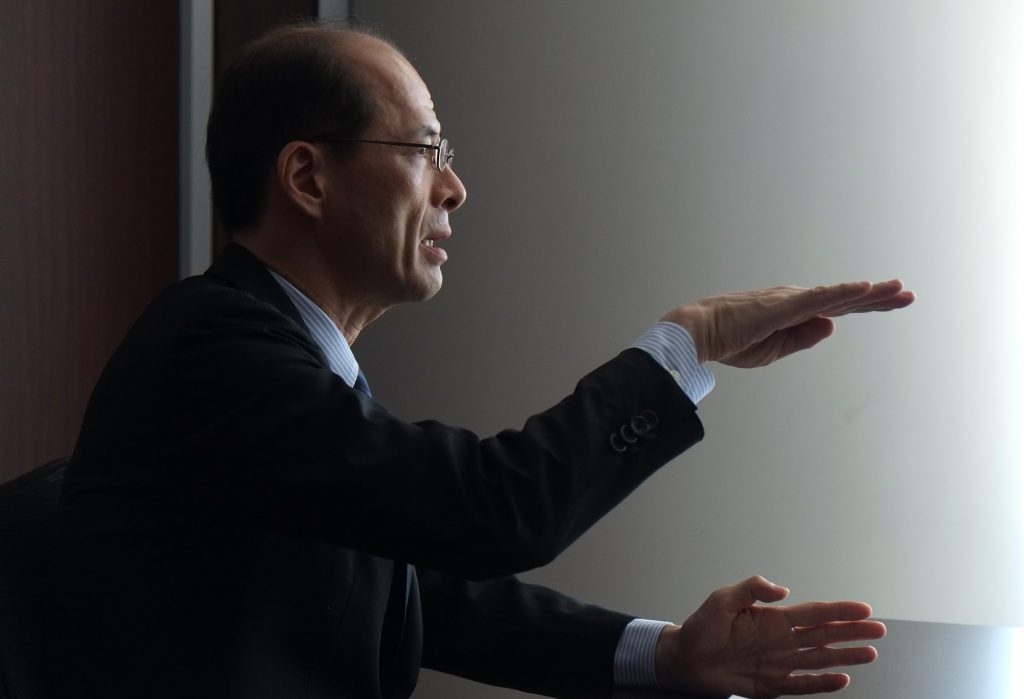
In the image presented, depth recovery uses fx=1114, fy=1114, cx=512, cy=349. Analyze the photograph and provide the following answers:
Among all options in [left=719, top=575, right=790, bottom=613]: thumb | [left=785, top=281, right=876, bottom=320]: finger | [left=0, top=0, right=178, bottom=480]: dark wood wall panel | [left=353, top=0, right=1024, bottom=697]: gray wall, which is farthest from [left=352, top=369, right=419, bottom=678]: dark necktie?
[left=353, top=0, right=1024, bottom=697]: gray wall

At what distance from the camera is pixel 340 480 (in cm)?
93

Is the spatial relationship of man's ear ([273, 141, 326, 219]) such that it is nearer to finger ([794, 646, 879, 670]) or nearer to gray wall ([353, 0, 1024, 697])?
finger ([794, 646, 879, 670])

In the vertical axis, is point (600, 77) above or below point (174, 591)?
above

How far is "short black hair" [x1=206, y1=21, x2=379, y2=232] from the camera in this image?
1.32 metres

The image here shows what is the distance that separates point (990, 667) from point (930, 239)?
1600 mm

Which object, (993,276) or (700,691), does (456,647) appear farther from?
(993,276)

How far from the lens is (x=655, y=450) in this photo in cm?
99

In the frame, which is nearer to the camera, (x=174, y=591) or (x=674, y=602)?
(x=174, y=591)

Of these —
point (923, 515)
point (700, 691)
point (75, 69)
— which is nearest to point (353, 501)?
point (700, 691)

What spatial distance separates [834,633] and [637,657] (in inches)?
7.9

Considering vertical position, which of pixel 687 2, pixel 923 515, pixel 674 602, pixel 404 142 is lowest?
pixel 674 602

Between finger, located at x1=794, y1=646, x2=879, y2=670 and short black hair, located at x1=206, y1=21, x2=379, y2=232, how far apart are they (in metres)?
0.76

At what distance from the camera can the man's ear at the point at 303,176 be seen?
4.26 ft

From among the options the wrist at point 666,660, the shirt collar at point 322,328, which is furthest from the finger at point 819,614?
the shirt collar at point 322,328
